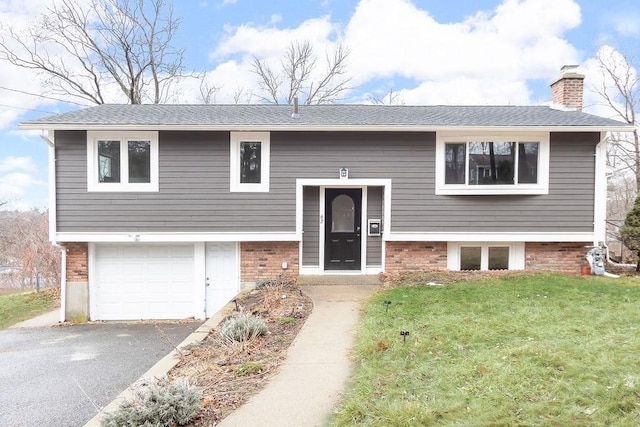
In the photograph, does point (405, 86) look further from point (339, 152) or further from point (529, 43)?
point (339, 152)

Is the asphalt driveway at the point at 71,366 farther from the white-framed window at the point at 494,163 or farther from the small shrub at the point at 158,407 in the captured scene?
the white-framed window at the point at 494,163

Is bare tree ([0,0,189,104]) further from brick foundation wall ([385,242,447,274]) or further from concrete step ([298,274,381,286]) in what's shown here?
brick foundation wall ([385,242,447,274])

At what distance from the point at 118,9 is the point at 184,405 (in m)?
22.8

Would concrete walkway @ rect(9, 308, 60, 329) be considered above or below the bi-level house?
below

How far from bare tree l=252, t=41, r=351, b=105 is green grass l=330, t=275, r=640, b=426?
18376 mm

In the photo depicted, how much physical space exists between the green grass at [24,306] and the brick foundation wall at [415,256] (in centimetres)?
1073

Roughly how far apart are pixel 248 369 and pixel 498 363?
2483 mm

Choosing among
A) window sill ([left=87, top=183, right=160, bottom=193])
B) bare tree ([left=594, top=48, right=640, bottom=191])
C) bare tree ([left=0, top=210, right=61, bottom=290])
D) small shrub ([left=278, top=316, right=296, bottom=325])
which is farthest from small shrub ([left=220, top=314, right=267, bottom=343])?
bare tree ([left=594, top=48, right=640, bottom=191])

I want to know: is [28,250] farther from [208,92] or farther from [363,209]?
[363,209]

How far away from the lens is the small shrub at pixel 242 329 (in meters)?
4.90

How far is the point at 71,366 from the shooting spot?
6234 mm

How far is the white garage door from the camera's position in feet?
32.2

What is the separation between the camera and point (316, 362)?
4270mm

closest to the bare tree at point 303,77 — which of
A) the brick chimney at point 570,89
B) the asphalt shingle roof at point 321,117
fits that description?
the asphalt shingle roof at point 321,117
